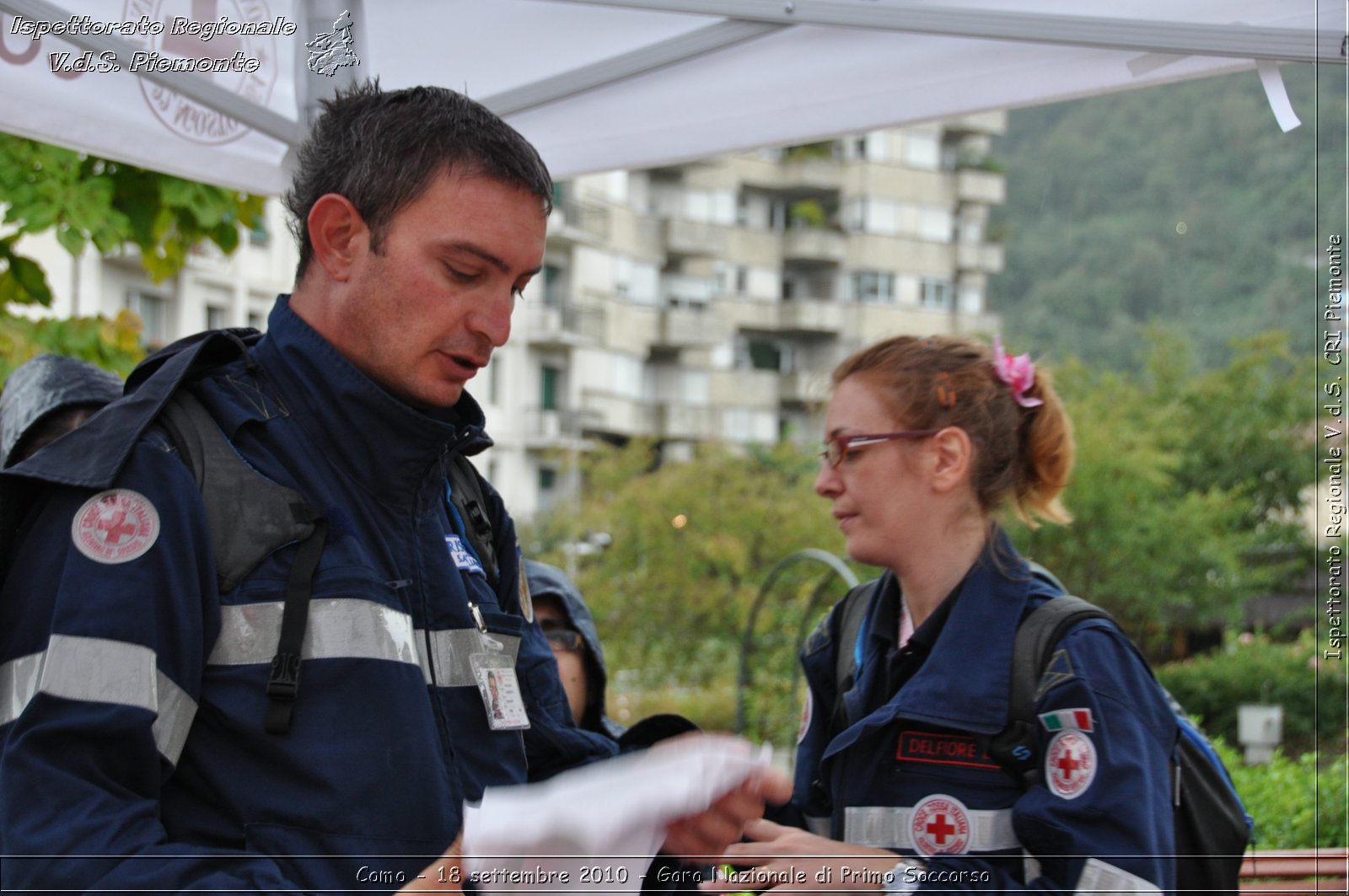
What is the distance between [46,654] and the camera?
1.72 meters

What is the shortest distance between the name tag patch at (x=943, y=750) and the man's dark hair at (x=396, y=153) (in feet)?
4.16

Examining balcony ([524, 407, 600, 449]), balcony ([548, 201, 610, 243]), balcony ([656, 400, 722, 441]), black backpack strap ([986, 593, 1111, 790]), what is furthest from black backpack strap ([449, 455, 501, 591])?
balcony ([656, 400, 722, 441])

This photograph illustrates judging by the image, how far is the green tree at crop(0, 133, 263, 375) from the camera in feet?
16.3

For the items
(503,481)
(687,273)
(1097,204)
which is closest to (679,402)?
(687,273)

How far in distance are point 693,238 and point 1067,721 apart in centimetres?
5012

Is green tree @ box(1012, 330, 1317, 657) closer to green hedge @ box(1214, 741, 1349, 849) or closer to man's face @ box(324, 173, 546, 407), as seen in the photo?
green hedge @ box(1214, 741, 1349, 849)

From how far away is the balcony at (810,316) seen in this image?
57125 mm

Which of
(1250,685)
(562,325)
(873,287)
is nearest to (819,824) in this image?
(1250,685)

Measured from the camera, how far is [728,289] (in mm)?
55594

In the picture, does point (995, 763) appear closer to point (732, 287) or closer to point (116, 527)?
point (116, 527)

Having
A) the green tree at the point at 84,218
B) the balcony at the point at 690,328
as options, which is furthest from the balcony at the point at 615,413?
the green tree at the point at 84,218

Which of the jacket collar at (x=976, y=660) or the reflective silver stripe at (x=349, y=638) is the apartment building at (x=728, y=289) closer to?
the jacket collar at (x=976, y=660)

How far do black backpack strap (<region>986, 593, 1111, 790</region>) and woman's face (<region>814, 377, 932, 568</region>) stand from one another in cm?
39

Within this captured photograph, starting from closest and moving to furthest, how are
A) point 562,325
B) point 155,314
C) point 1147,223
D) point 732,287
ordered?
1. point 155,314
2. point 562,325
3. point 732,287
4. point 1147,223
